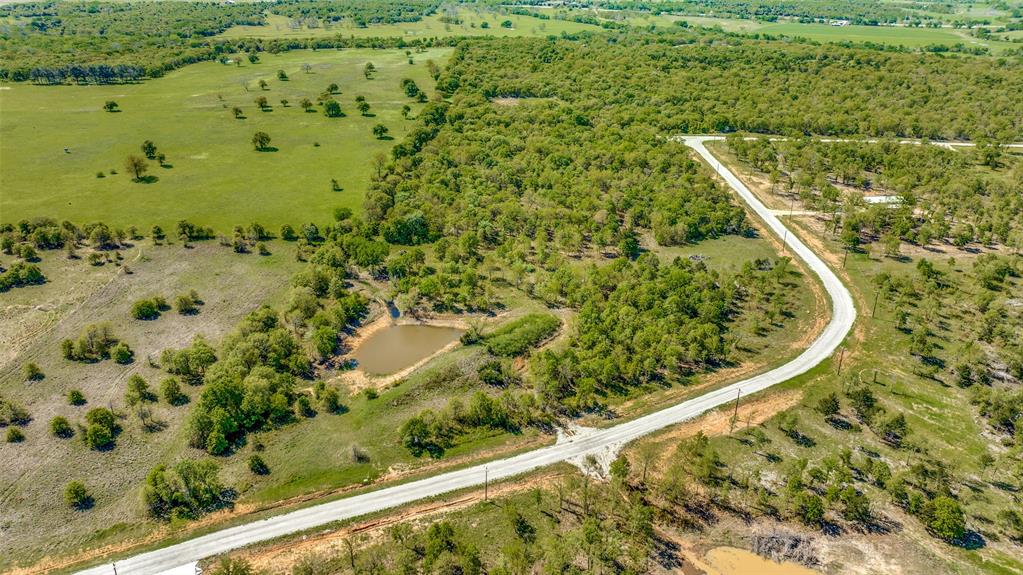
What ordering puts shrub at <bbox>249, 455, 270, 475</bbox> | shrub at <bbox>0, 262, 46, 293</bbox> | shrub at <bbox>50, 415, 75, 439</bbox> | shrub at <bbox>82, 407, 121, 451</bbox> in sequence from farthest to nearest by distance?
shrub at <bbox>0, 262, 46, 293</bbox>, shrub at <bbox>50, 415, 75, 439</bbox>, shrub at <bbox>82, 407, 121, 451</bbox>, shrub at <bbox>249, 455, 270, 475</bbox>

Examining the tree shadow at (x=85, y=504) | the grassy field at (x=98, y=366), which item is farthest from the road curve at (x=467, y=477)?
the tree shadow at (x=85, y=504)

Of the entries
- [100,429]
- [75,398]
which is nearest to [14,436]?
[75,398]

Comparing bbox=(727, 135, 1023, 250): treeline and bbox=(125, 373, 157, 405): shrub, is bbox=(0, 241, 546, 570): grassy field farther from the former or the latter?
bbox=(727, 135, 1023, 250): treeline

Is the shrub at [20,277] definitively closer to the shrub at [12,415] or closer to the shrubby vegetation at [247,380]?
the shrub at [12,415]

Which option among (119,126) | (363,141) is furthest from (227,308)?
(119,126)

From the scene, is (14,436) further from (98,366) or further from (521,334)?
(521,334)

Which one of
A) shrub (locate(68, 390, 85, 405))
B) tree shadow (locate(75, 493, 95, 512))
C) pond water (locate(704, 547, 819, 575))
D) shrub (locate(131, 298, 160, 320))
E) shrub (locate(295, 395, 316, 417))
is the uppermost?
shrub (locate(131, 298, 160, 320))

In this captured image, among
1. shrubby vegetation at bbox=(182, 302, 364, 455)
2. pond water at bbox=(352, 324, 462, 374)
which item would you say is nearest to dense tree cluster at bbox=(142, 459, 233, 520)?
shrubby vegetation at bbox=(182, 302, 364, 455)
